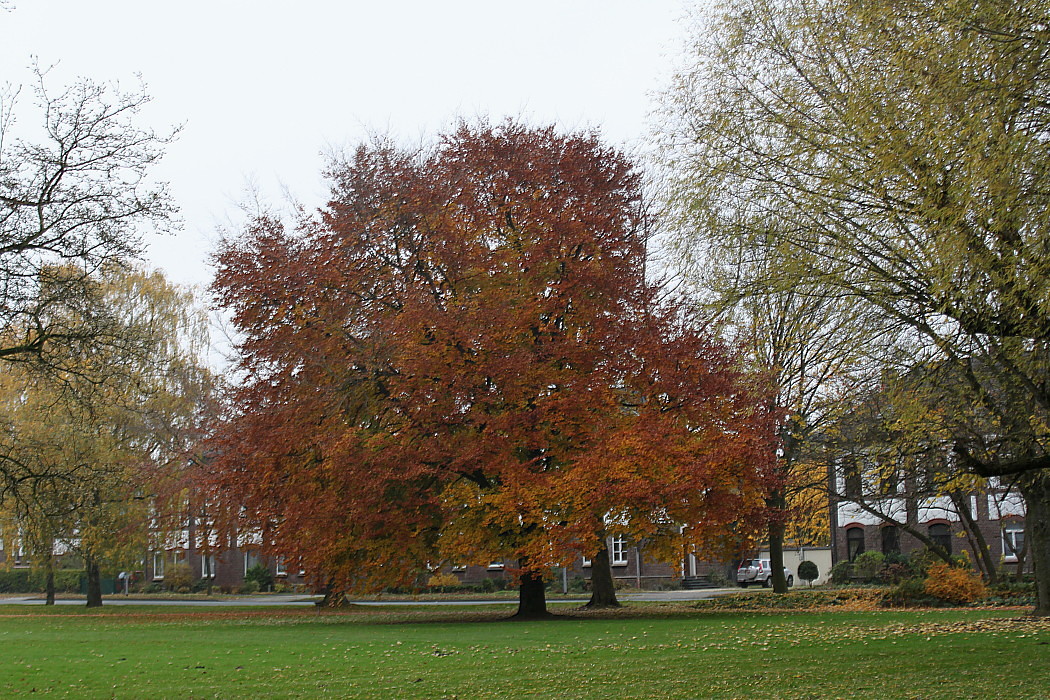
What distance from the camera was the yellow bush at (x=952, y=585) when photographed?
24.0 metres

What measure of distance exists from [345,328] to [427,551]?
18.4 feet

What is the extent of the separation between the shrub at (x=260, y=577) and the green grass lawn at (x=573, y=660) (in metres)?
31.0

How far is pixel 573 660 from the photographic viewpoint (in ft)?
40.3

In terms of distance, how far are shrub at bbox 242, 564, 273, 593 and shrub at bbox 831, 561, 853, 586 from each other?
1109 inches

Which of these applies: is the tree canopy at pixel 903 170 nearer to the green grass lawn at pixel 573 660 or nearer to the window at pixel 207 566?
the green grass lawn at pixel 573 660

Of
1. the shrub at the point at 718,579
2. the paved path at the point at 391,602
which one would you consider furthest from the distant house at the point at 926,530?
the paved path at the point at 391,602

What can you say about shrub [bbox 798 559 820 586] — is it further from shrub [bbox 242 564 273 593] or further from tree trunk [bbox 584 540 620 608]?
shrub [bbox 242 564 273 593]

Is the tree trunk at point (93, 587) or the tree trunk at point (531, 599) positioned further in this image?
the tree trunk at point (93, 587)

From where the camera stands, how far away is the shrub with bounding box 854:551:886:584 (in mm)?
38416

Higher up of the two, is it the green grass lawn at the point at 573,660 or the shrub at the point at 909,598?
the green grass lawn at the point at 573,660

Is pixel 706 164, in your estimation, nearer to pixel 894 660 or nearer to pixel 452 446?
pixel 894 660

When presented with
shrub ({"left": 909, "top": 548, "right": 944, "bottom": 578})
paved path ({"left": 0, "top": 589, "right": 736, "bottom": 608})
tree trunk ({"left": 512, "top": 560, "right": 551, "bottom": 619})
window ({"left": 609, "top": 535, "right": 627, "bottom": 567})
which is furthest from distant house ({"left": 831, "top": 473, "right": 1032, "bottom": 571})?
tree trunk ({"left": 512, "top": 560, "right": 551, "bottom": 619})

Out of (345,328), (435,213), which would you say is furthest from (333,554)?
(435,213)

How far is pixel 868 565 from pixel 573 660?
30002 millimetres
